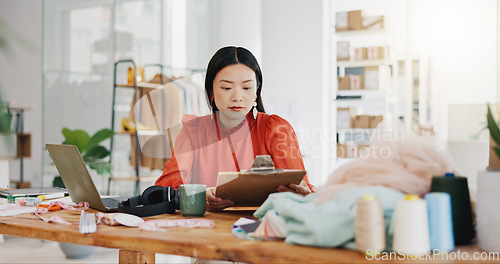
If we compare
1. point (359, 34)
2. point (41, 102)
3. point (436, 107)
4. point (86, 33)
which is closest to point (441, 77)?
point (436, 107)

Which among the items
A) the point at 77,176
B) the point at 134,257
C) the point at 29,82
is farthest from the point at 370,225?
the point at 29,82

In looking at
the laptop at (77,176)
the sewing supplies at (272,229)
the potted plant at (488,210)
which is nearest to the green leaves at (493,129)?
the potted plant at (488,210)

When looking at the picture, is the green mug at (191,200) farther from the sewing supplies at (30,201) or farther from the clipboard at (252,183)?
the sewing supplies at (30,201)

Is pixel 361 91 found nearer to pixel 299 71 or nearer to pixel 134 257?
pixel 299 71

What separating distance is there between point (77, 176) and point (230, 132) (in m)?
0.74

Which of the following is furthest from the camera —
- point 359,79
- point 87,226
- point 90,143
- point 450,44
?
point 359,79

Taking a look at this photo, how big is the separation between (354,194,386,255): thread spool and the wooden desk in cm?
2

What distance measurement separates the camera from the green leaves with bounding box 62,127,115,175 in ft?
12.3

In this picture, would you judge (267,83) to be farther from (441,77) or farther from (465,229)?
(465,229)

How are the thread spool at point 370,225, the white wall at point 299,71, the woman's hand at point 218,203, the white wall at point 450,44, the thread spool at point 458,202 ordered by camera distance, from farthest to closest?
the white wall at point 299,71 → the white wall at point 450,44 → the woman's hand at point 218,203 → the thread spool at point 458,202 → the thread spool at point 370,225

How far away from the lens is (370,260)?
2.41 feet

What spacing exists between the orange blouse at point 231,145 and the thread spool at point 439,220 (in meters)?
1.02

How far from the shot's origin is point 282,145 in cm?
182

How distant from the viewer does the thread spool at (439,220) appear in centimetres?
77
